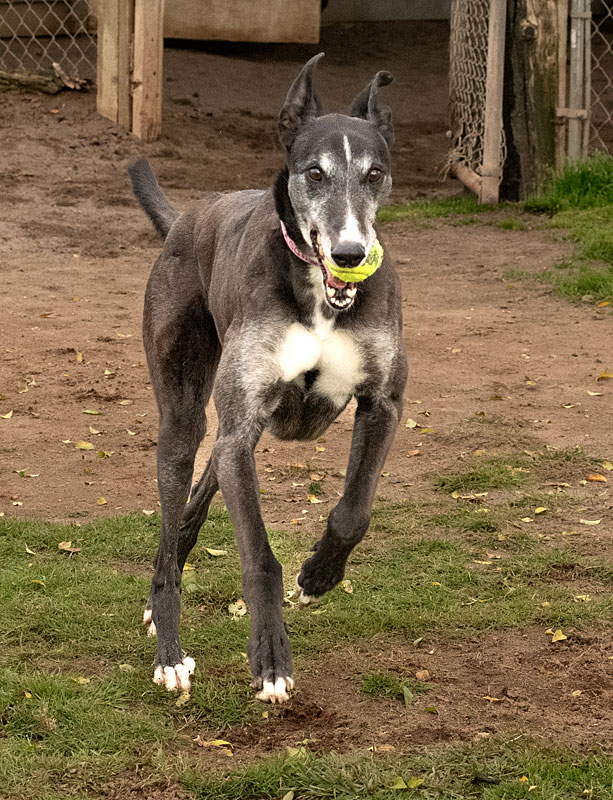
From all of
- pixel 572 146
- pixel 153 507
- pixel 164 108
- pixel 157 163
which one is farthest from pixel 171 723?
pixel 164 108

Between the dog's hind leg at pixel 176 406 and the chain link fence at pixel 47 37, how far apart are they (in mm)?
8686

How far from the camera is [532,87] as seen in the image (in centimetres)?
978

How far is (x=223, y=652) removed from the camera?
4070 mm

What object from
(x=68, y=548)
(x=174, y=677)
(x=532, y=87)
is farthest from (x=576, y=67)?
(x=174, y=677)

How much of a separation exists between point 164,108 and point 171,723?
9756 mm

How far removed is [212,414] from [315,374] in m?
2.77

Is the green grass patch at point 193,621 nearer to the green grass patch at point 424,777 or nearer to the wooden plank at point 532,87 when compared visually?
the green grass patch at point 424,777

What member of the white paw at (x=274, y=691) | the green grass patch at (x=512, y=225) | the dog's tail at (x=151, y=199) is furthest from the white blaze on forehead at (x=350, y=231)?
the green grass patch at (x=512, y=225)

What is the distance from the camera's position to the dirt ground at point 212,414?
5352 mm

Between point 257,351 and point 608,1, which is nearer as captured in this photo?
point 257,351

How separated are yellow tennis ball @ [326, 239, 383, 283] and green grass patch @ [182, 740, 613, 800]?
1355mm

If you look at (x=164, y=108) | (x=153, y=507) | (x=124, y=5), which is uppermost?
(x=124, y=5)

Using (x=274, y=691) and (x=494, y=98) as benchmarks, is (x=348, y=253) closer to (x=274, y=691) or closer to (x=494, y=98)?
(x=274, y=691)

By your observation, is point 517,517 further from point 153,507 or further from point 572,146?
point 572,146
